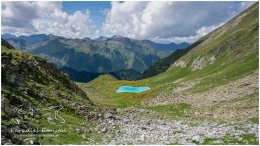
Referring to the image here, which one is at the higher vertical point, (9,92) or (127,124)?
(9,92)

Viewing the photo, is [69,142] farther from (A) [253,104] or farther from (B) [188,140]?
(A) [253,104]

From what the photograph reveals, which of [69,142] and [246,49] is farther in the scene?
[246,49]

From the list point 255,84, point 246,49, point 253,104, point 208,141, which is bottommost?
point 208,141

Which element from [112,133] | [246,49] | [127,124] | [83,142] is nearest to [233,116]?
[127,124]

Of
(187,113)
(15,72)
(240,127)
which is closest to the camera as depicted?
(240,127)

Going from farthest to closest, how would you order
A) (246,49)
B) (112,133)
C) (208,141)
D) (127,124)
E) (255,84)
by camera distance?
(246,49)
(255,84)
(127,124)
(112,133)
(208,141)

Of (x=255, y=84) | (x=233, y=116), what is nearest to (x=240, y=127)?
(x=233, y=116)

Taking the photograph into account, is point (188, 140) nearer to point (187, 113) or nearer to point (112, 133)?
point (112, 133)
